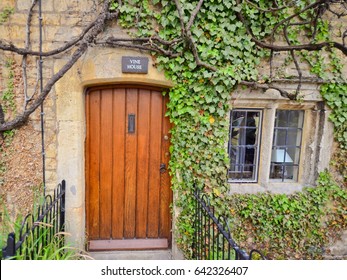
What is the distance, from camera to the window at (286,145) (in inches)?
142

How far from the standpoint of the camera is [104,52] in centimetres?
303

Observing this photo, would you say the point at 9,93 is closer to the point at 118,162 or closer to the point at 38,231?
the point at 118,162

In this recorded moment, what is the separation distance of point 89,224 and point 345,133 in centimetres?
368

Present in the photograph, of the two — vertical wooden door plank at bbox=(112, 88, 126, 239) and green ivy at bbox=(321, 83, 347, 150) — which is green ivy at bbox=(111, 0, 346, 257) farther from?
vertical wooden door plank at bbox=(112, 88, 126, 239)

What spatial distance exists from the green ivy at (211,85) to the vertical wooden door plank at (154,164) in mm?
207

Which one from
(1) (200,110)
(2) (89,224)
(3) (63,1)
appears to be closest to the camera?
(3) (63,1)

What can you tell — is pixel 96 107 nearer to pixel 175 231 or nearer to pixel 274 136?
pixel 175 231

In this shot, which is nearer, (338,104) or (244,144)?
(338,104)

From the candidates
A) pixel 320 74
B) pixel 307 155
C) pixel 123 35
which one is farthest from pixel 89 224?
pixel 320 74

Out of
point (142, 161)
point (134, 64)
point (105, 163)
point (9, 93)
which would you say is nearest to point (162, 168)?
point (142, 161)

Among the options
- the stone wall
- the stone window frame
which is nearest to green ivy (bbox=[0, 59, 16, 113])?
the stone wall

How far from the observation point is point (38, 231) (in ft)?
7.71

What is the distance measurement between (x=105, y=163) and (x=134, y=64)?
1.33 meters

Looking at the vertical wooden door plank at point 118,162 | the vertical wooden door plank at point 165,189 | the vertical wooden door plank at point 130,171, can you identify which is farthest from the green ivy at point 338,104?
the vertical wooden door plank at point 118,162
